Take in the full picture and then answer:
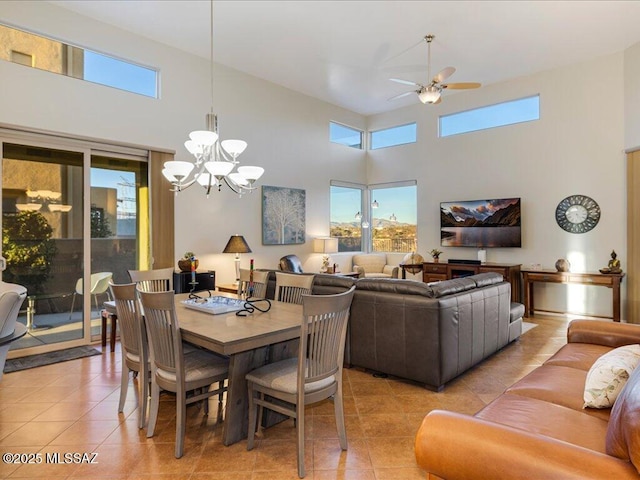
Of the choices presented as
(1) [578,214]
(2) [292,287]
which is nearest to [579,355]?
(2) [292,287]

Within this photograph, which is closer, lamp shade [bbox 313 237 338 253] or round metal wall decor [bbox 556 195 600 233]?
round metal wall decor [bbox 556 195 600 233]

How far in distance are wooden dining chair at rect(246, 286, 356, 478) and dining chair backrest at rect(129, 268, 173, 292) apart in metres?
1.77

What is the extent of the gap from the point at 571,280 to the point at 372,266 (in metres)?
3.60

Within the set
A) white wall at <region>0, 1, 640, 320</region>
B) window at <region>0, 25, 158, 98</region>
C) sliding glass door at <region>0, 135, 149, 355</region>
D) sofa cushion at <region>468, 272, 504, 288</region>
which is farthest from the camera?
white wall at <region>0, 1, 640, 320</region>

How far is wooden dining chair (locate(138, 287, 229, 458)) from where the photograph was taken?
232cm

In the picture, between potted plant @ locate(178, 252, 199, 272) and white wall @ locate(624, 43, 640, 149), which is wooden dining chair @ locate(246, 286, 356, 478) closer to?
potted plant @ locate(178, 252, 199, 272)

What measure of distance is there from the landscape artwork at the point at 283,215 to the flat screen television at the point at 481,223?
279 centimetres

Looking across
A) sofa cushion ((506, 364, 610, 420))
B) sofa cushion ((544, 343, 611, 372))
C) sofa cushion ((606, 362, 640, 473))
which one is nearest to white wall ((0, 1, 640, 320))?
sofa cushion ((544, 343, 611, 372))

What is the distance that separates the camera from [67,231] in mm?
4613

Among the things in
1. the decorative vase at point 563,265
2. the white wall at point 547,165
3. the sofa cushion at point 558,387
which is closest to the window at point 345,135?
the white wall at point 547,165

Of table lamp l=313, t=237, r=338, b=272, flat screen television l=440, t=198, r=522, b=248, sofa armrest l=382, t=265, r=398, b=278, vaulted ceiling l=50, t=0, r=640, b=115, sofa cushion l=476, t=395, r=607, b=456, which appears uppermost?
vaulted ceiling l=50, t=0, r=640, b=115

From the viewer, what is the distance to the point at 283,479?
212 centimetres

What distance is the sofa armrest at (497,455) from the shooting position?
121cm

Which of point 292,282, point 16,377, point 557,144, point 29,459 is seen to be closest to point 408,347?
point 292,282
